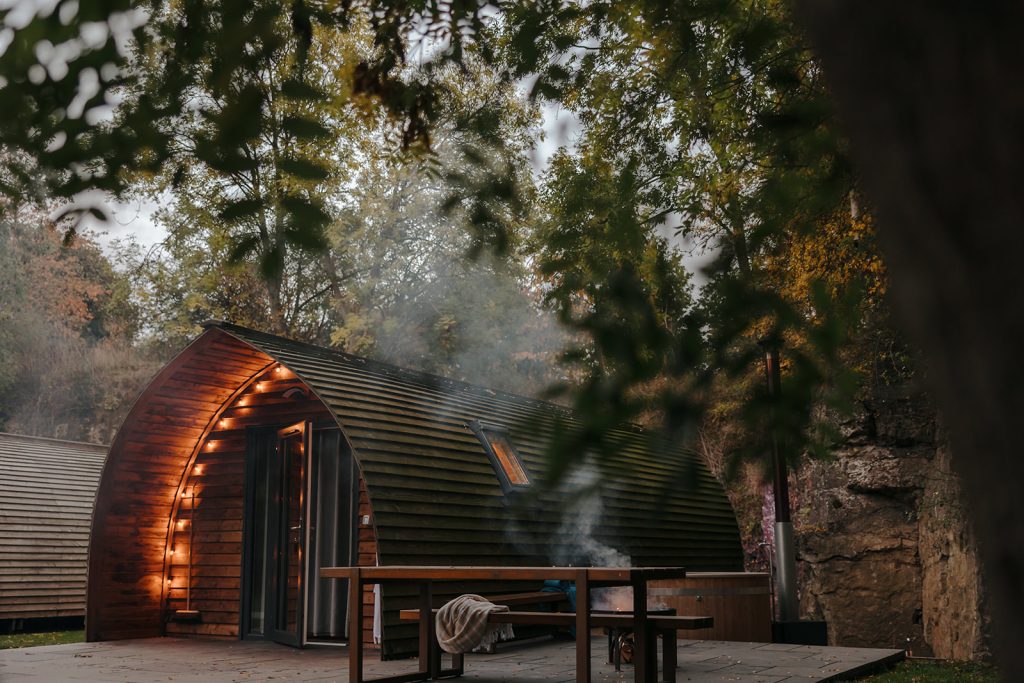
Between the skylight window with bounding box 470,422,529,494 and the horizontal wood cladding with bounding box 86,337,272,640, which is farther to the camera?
the horizontal wood cladding with bounding box 86,337,272,640

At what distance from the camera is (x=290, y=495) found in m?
9.96

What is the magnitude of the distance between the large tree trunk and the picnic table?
16.3 ft

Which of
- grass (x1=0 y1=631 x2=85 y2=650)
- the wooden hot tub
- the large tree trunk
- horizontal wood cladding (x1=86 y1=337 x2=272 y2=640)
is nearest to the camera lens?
the large tree trunk

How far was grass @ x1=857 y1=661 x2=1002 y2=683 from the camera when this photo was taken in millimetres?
7590

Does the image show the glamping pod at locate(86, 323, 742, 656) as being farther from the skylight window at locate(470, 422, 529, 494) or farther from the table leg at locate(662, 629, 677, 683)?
the table leg at locate(662, 629, 677, 683)

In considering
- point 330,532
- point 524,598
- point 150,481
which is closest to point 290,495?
point 330,532

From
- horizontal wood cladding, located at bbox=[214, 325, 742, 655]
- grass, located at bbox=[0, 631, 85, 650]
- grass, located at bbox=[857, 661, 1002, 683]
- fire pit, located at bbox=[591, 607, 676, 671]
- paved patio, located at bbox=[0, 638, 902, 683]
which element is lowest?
grass, located at bbox=[0, 631, 85, 650]

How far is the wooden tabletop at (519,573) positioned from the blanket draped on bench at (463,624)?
0.49 m

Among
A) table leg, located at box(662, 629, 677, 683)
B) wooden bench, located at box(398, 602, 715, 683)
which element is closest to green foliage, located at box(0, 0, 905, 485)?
wooden bench, located at box(398, 602, 715, 683)

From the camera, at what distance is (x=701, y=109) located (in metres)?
3.68

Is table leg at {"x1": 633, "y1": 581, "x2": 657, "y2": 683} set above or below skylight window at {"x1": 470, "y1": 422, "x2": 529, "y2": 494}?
below

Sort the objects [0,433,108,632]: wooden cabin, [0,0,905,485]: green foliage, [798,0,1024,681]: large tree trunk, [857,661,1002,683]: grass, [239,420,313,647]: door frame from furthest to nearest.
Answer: [0,433,108,632]: wooden cabin, [239,420,313,647]: door frame, [857,661,1002,683]: grass, [0,0,905,485]: green foliage, [798,0,1024,681]: large tree trunk

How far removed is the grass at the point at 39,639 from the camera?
10.7 m

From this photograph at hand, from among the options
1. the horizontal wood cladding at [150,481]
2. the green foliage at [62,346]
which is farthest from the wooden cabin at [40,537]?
the green foliage at [62,346]
